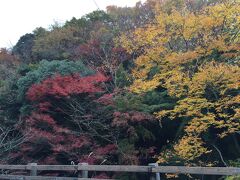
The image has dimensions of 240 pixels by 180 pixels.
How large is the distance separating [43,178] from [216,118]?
5.46 metres

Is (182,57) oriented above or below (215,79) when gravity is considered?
above

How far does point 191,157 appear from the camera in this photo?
10133 millimetres

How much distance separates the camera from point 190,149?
1018cm

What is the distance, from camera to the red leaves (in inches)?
470

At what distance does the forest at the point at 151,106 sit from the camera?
10.4 metres

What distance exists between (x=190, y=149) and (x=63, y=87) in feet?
15.8

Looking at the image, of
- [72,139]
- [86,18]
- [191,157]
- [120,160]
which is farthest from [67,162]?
[86,18]

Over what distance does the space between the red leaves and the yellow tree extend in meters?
1.49

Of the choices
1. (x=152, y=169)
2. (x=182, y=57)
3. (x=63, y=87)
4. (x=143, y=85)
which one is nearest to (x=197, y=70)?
(x=182, y=57)

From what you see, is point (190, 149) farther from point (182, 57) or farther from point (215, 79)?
point (182, 57)

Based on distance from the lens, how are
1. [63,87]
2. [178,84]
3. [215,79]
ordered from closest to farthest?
[215,79], [178,84], [63,87]

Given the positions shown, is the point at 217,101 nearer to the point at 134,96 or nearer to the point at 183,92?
the point at 183,92

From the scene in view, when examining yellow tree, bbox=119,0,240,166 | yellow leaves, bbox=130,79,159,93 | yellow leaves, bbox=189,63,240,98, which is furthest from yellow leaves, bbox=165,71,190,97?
yellow leaves, bbox=130,79,159,93

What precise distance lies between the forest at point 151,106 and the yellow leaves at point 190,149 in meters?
0.03
